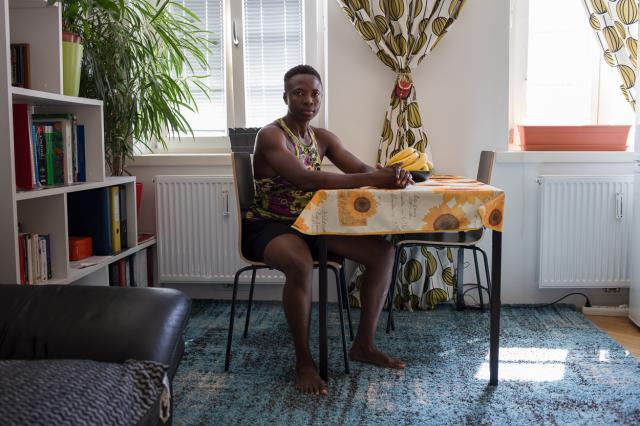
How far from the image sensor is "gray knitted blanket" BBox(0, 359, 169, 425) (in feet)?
3.50

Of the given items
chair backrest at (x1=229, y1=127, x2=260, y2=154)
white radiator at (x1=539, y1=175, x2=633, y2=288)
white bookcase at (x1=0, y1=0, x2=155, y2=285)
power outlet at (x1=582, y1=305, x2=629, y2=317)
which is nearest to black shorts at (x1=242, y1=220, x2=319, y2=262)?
white bookcase at (x1=0, y1=0, x2=155, y2=285)

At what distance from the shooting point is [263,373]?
2506 mm

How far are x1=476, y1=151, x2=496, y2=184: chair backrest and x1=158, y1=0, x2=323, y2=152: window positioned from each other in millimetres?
1115

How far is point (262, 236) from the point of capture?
2523 mm

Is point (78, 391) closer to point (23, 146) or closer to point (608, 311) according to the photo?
point (23, 146)

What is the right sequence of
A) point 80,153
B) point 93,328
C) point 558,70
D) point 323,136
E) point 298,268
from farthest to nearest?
1. point 558,70
2. point 323,136
3. point 80,153
4. point 298,268
5. point 93,328

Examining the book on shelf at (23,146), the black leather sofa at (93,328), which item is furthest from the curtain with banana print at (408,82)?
the black leather sofa at (93,328)

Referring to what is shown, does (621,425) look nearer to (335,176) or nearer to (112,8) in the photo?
(335,176)

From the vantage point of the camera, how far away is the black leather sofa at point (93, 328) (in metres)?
1.33

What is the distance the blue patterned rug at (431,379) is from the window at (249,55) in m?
1.18

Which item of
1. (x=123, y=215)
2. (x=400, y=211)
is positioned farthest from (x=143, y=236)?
(x=400, y=211)

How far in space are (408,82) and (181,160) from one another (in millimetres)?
1267

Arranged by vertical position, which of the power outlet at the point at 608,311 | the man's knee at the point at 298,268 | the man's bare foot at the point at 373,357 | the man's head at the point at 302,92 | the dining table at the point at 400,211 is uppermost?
the man's head at the point at 302,92

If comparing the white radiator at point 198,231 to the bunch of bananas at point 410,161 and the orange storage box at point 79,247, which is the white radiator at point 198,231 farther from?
the bunch of bananas at point 410,161
